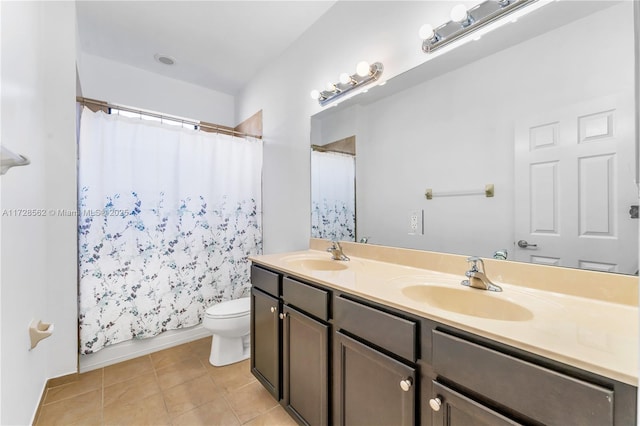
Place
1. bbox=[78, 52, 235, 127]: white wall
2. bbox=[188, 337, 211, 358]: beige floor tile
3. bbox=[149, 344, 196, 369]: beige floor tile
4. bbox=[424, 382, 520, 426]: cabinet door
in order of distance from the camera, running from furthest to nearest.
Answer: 1. bbox=[78, 52, 235, 127]: white wall
2. bbox=[188, 337, 211, 358]: beige floor tile
3. bbox=[149, 344, 196, 369]: beige floor tile
4. bbox=[424, 382, 520, 426]: cabinet door

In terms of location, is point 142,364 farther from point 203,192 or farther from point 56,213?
point 203,192

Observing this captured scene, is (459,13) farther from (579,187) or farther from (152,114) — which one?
(152,114)

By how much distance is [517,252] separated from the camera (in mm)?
1095

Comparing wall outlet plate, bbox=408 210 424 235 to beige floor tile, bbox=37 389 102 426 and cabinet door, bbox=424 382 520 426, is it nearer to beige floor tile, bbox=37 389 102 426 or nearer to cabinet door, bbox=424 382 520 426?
cabinet door, bbox=424 382 520 426

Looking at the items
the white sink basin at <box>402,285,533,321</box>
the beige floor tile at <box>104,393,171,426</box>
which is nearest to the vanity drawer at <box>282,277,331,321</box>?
the white sink basin at <box>402,285,533,321</box>

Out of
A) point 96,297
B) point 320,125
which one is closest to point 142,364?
point 96,297

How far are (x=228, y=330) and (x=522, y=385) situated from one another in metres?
1.84

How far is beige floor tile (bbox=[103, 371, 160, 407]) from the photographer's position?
5.35ft

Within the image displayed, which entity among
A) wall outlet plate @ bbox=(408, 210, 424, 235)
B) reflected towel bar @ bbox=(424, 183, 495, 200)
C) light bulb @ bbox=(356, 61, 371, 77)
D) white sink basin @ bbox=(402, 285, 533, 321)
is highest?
light bulb @ bbox=(356, 61, 371, 77)

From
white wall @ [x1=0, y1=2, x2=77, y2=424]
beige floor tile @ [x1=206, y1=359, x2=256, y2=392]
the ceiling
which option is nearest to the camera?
white wall @ [x1=0, y1=2, x2=77, y2=424]

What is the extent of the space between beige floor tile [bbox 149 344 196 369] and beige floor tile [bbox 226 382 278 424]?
68 cm

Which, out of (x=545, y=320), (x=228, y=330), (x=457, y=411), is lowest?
(x=228, y=330)

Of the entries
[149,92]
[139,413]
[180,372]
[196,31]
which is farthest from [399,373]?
[149,92]

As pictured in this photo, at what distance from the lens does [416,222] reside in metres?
1.43
